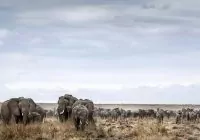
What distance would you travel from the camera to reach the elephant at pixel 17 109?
3062cm

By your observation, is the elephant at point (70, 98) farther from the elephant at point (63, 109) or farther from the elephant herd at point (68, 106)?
the elephant at point (63, 109)

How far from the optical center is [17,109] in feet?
102

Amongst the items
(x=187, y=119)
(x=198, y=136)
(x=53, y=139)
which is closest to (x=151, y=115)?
(x=187, y=119)

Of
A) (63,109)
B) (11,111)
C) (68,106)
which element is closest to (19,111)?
(11,111)

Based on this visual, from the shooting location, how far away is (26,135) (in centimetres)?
2542

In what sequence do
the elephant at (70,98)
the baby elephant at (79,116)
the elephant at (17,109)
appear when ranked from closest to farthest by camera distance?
the baby elephant at (79,116), the elephant at (17,109), the elephant at (70,98)

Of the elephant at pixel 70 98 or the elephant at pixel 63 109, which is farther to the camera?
the elephant at pixel 70 98

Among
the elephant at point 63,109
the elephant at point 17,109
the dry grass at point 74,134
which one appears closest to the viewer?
the dry grass at point 74,134

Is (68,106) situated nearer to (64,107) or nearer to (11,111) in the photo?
(64,107)

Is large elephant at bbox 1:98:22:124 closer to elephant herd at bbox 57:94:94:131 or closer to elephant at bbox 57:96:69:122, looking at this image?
elephant herd at bbox 57:94:94:131

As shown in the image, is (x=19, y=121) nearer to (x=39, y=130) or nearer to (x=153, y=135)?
(x=39, y=130)

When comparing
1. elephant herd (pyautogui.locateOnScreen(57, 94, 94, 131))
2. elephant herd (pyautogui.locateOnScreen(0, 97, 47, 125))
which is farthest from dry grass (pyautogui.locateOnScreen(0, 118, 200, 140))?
elephant herd (pyautogui.locateOnScreen(57, 94, 94, 131))

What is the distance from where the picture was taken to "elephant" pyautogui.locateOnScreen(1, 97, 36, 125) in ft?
100

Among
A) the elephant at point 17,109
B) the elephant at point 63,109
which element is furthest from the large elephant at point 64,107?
the elephant at point 17,109
